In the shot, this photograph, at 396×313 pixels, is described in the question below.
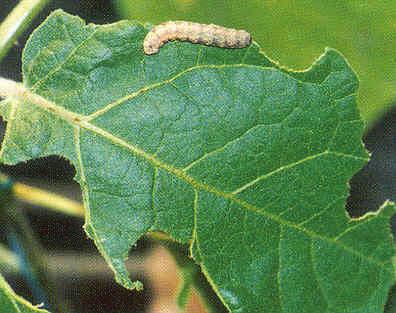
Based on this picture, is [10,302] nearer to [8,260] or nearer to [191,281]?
[191,281]

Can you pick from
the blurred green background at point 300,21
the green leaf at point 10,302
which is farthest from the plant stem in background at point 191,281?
the blurred green background at point 300,21

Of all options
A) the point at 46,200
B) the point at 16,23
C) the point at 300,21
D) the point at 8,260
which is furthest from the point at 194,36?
the point at 8,260

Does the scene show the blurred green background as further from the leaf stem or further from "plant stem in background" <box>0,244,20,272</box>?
"plant stem in background" <box>0,244,20,272</box>

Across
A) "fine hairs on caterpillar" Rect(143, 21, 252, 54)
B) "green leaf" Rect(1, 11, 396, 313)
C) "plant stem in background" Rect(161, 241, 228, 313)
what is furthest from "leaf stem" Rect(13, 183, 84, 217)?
"fine hairs on caterpillar" Rect(143, 21, 252, 54)

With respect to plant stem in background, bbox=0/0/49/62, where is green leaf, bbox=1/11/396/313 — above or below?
below

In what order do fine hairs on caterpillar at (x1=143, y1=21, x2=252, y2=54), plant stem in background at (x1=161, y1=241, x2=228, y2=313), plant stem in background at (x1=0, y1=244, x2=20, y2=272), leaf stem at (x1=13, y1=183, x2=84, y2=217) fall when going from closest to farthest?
1. fine hairs on caterpillar at (x1=143, y1=21, x2=252, y2=54)
2. plant stem in background at (x1=161, y1=241, x2=228, y2=313)
3. leaf stem at (x1=13, y1=183, x2=84, y2=217)
4. plant stem in background at (x1=0, y1=244, x2=20, y2=272)

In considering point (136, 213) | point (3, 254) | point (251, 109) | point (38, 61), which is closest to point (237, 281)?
point (136, 213)

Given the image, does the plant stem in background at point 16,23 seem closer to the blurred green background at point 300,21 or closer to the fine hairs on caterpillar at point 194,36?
the fine hairs on caterpillar at point 194,36
